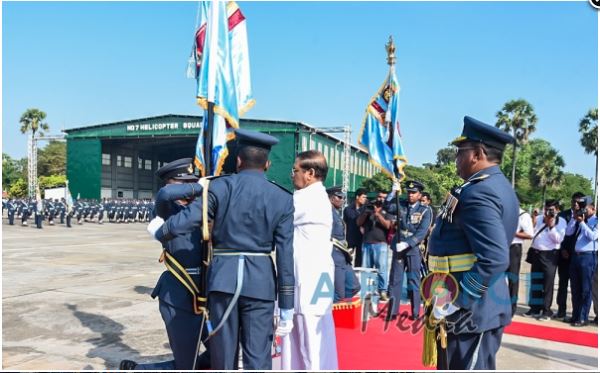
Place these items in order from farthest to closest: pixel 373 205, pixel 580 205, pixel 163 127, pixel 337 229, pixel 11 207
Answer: pixel 163 127, pixel 11 207, pixel 373 205, pixel 580 205, pixel 337 229

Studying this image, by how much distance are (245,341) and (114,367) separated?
205cm

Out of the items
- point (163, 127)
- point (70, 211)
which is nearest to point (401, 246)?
point (70, 211)

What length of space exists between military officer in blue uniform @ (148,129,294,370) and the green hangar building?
25.6 m

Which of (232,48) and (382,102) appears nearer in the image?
(232,48)

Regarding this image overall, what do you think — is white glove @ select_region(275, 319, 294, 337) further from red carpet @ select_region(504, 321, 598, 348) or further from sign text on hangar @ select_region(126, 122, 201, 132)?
sign text on hangar @ select_region(126, 122, 201, 132)

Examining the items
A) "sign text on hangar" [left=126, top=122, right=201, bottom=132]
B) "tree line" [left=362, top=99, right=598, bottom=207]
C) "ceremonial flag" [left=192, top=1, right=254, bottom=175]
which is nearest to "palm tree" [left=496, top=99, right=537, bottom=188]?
"tree line" [left=362, top=99, right=598, bottom=207]

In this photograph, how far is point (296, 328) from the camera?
3.76 meters

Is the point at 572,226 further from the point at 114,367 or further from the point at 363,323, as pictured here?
the point at 114,367

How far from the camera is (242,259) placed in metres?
3.04

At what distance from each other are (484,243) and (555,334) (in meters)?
4.19

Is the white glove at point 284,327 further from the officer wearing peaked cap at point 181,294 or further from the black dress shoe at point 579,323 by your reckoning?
the black dress shoe at point 579,323

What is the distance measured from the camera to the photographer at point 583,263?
6.57 metres

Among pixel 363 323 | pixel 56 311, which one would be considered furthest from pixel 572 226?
pixel 56 311

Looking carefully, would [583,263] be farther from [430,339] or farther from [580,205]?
[430,339]
